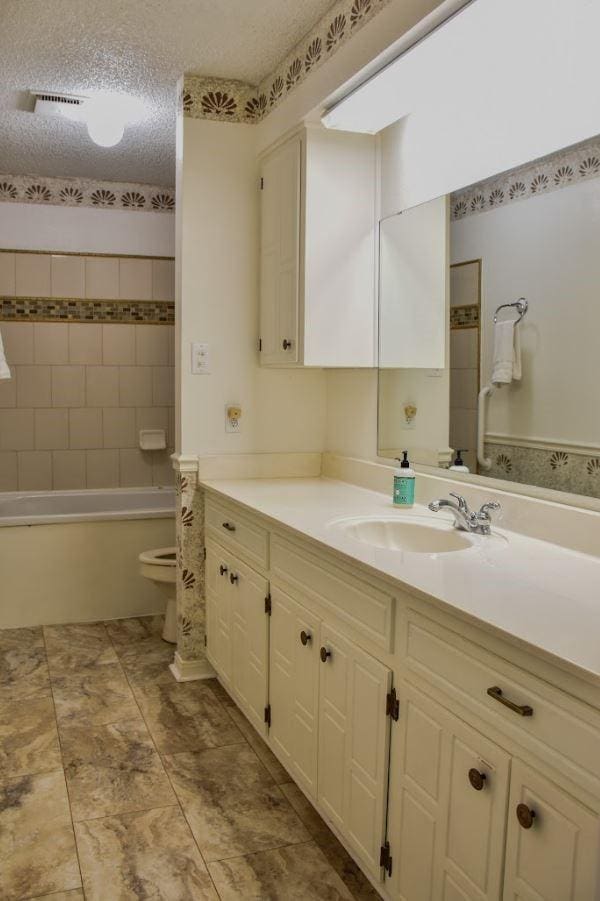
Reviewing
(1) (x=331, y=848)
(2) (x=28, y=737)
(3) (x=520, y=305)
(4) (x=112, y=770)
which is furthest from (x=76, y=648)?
(3) (x=520, y=305)

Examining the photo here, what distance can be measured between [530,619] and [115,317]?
401 cm

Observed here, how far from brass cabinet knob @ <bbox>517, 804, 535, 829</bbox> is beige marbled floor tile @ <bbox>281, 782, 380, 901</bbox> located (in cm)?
82

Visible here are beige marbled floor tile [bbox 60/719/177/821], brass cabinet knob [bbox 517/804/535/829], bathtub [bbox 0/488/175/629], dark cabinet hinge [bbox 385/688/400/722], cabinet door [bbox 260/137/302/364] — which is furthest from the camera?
bathtub [bbox 0/488/175/629]

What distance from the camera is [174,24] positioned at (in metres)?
2.64

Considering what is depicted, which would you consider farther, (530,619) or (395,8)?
(395,8)

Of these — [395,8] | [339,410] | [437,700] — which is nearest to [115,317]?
[339,410]

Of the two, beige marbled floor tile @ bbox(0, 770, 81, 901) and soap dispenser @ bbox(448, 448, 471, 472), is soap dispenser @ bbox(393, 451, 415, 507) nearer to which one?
soap dispenser @ bbox(448, 448, 471, 472)

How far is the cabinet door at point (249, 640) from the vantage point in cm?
250

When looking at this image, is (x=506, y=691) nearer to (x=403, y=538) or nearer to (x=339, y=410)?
(x=403, y=538)

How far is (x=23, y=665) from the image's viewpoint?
3.44m

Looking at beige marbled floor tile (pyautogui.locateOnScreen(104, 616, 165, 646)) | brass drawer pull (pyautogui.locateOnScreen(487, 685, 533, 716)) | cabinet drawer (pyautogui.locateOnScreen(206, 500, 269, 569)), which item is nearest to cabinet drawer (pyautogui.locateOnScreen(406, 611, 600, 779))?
brass drawer pull (pyautogui.locateOnScreen(487, 685, 533, 716))

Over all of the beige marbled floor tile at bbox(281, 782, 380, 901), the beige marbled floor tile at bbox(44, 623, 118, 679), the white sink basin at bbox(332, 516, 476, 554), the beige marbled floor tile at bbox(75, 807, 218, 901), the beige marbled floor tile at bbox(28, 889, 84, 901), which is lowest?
the beige marbled floor tile at bbox(44, 623, 118, 679)

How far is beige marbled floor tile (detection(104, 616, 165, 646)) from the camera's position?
A: 3.82m

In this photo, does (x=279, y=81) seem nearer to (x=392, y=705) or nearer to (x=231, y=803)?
(x=392, y=705)
